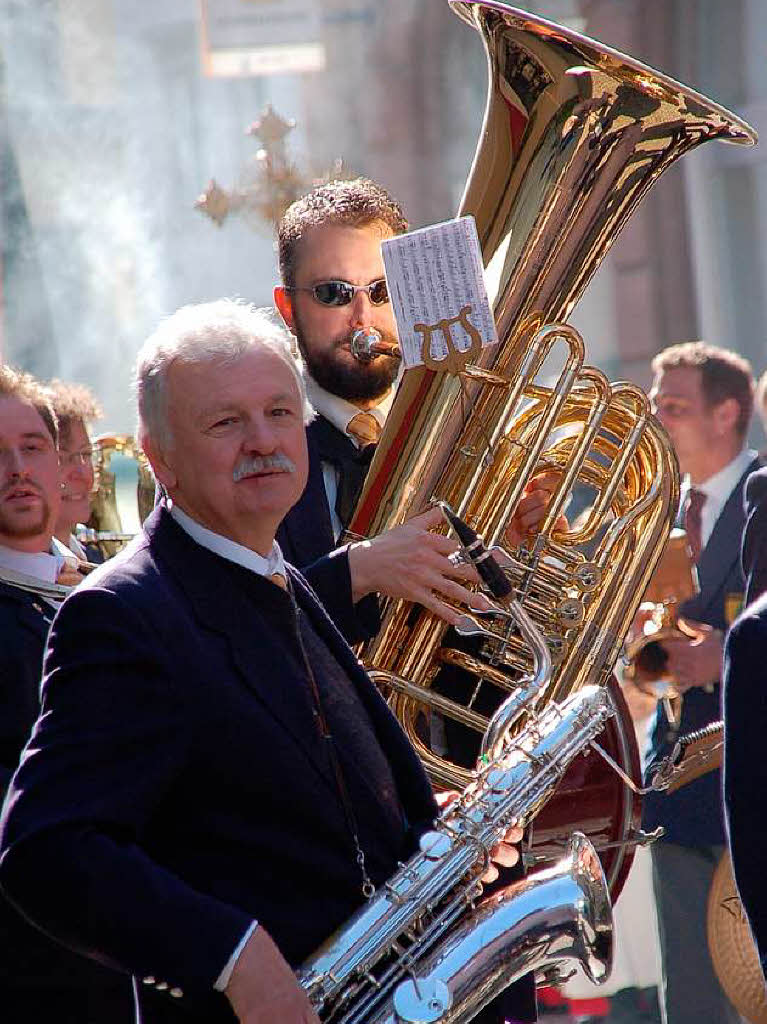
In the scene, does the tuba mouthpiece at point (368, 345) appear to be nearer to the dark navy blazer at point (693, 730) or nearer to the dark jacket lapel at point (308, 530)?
the dark jacket lapel at point (308, 530)

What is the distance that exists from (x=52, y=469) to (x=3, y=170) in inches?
392

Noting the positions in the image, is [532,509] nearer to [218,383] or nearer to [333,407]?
[333,407]

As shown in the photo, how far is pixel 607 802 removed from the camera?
3322mm

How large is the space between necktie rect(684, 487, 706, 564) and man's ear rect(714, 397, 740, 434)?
26 cm

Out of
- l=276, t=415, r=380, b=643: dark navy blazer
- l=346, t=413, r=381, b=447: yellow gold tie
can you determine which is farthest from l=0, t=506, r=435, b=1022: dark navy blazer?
l=346, t=413, r=381, b=447: yellow gold tie

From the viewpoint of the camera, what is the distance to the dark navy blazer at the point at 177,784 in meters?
1.94

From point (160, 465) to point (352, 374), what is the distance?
3.25ft

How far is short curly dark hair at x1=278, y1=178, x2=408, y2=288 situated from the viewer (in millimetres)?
3244

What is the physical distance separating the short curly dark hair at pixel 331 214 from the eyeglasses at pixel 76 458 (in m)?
1.53

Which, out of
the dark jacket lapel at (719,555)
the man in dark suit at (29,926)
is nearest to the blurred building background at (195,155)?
the dark jacket lapel at (719,555)

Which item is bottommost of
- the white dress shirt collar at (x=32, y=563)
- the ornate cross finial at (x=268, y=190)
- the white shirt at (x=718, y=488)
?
the white shirt at (x=718, y=488)

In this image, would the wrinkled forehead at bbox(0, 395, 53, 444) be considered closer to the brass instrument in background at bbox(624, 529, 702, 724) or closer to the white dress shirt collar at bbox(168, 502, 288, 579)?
the white dress shirt collar at bbox(168, 502, 288, 579)

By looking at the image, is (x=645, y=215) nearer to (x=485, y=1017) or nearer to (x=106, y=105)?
(x=106, y=105)

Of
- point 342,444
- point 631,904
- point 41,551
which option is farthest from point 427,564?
point 631,904
